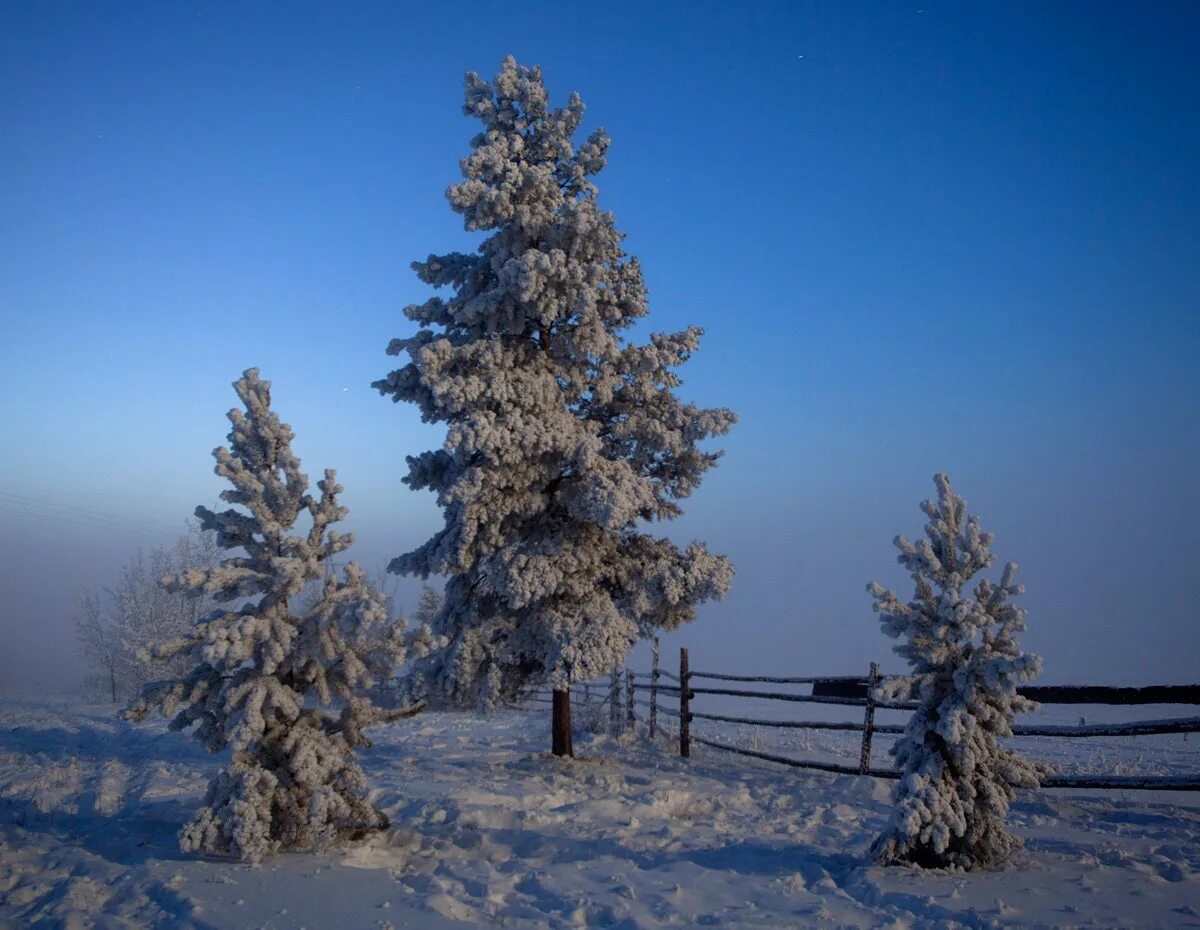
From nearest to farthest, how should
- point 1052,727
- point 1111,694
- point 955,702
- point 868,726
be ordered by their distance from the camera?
point 955,702, point 1111,694, point 1052,727, point 868,726

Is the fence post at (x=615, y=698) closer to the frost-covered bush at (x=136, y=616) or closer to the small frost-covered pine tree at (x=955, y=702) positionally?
the small frost-covered pine tree at (x=955, y=702)

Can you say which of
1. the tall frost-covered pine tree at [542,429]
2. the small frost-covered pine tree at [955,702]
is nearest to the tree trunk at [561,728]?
the tall frost-covered pine tree at [542,429]

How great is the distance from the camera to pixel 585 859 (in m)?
7.66

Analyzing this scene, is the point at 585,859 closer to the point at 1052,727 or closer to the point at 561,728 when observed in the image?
the point at 561,728

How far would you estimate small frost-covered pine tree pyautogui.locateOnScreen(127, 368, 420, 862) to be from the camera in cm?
723

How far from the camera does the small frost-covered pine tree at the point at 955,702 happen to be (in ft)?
22.4

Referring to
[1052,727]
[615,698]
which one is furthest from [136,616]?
[1052,727]

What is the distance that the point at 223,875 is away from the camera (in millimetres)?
6914

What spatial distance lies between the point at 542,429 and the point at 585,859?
20.0 ft

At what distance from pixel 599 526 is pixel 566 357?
2991 millimetres

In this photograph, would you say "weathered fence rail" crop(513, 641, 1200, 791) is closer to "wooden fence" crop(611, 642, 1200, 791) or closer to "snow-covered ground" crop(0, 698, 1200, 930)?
"wooden fence" crop(611, 642, 1200, 791)

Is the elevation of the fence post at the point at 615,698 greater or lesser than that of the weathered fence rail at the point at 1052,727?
lesser

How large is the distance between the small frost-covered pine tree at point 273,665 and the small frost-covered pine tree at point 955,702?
5.11m

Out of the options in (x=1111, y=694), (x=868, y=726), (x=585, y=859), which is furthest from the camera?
(x=868, y=726)
